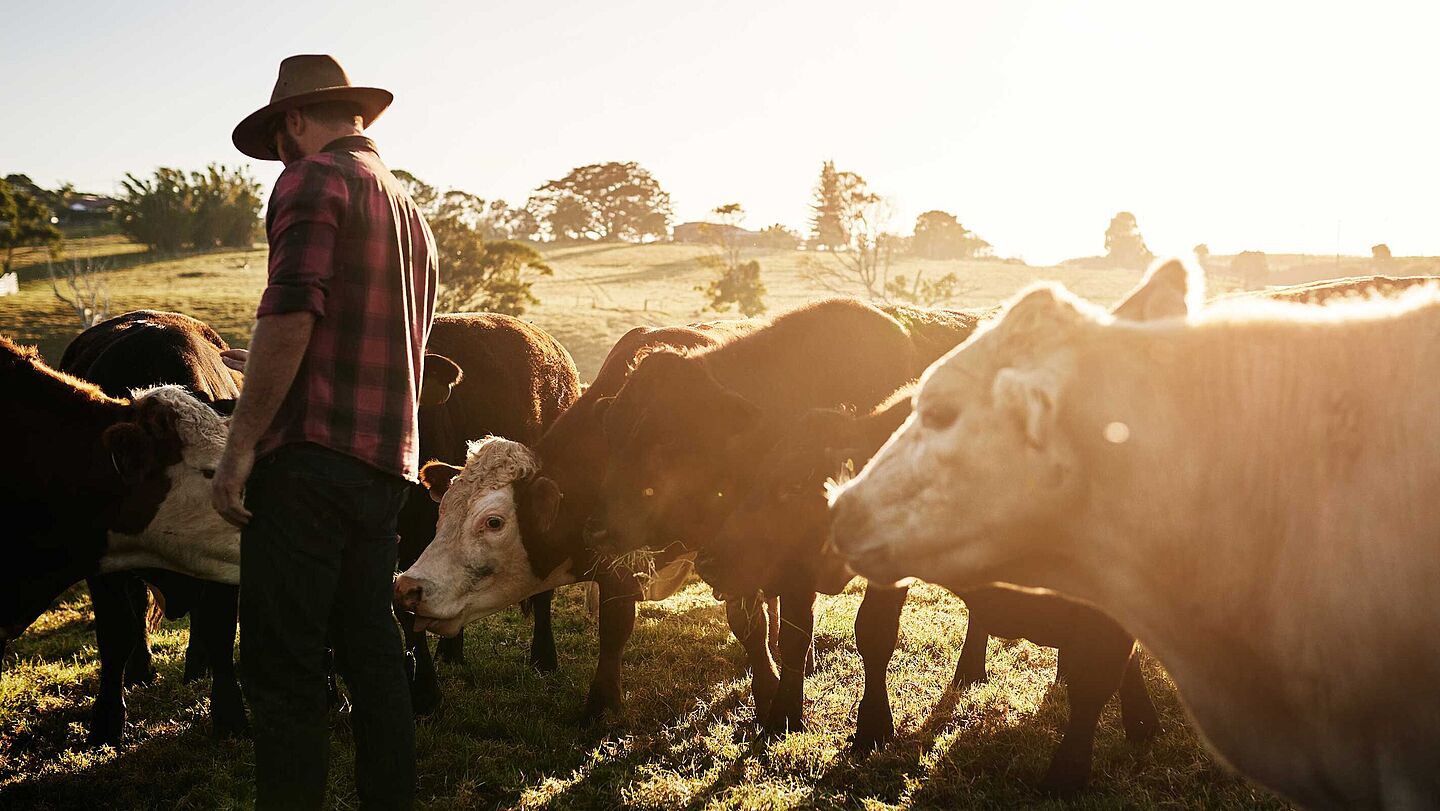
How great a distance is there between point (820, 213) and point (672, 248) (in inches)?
1411

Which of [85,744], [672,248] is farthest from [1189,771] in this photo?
[672,248]

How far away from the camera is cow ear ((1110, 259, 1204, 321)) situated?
2463 millimetres

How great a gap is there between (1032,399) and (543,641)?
5326mm

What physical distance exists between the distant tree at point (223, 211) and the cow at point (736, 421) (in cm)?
7647

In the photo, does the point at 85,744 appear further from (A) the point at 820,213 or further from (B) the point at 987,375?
(A) the point at 820,213

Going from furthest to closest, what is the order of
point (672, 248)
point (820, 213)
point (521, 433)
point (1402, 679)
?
point (672, 248) → point (820, 213) → point (521, 433) → point (1402, 679)

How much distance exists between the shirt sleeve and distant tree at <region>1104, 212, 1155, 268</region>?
106 m

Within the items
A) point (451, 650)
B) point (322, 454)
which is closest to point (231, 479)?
point (322, 454)

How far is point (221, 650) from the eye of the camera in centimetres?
554

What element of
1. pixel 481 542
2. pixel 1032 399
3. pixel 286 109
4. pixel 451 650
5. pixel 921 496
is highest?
pixel 286 109

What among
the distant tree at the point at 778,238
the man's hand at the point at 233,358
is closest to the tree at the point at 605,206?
the distant tree at the point at 778,238

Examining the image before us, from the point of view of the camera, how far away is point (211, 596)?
18.9ft

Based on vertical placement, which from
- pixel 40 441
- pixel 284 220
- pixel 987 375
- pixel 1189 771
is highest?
pixel 284 220

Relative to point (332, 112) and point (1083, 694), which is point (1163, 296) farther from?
point (332, 112)
